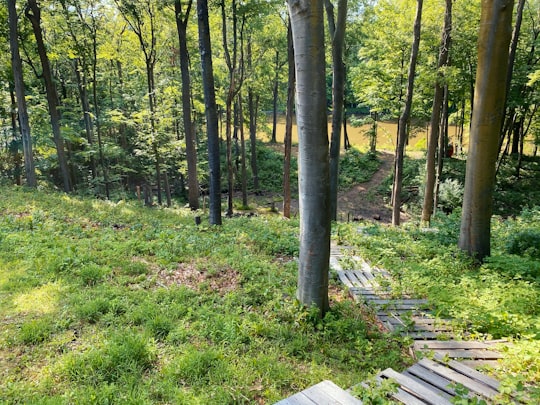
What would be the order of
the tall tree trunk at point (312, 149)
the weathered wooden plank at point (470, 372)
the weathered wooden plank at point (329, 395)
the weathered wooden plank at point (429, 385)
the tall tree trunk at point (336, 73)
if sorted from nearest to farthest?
1. the weathered wooden plank at point (329, 395)
2. the weathered wooden plank at point (429, 385)
3. the weathered wooden plank at point (470, 372)
4. the tall tree trunk at point (312, 149)
5. the tall tree trunk at point (336, 73)

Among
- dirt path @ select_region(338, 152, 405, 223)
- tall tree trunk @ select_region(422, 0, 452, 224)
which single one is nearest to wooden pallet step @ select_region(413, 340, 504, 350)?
tall tree trunk @ select_region(422, 0, 452, 224)

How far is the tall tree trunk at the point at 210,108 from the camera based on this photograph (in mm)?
8320

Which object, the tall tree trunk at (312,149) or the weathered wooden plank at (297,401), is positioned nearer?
the weathered wooden plank at (297,401)

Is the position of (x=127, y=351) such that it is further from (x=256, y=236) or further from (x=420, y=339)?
(x=256, y=236)

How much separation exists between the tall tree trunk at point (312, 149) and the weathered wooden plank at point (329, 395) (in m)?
1.46

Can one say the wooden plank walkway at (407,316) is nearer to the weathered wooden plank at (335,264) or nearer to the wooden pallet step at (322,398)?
the weathered wooden plank at (335,264)

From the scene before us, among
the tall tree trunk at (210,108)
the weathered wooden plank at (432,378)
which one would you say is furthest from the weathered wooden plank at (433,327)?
the tall tree trunk at (210,108)

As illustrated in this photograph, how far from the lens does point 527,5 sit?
1505 cm

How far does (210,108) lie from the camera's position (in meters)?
9.06

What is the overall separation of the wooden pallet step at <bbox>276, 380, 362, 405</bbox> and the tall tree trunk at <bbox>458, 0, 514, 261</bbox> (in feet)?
15.0

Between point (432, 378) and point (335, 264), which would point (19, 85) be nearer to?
point (335, 264)

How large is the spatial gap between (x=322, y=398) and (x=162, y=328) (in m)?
2.09

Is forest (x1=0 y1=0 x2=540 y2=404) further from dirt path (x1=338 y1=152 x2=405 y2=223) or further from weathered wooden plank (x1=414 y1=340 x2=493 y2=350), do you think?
dirt path (x1=338 y1=152 x2=405 y2=223)

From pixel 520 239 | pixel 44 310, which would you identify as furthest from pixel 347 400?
pixel 520 239
